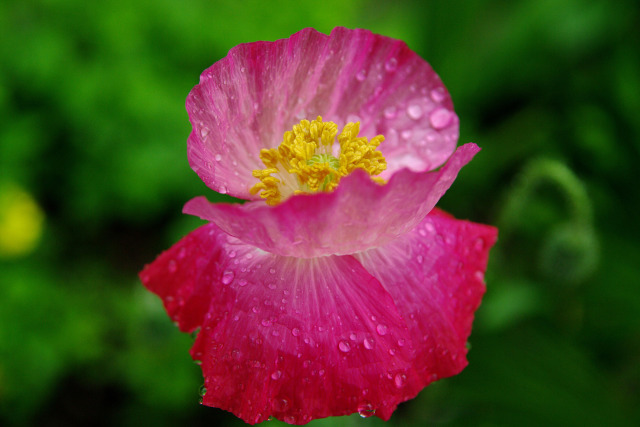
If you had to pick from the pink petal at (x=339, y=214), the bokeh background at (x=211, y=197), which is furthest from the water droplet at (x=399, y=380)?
the bokeh background at (x=211, y=197)

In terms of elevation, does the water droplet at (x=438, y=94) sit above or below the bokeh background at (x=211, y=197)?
above

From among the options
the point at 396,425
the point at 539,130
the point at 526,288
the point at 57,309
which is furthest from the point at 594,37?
the point at 57,309

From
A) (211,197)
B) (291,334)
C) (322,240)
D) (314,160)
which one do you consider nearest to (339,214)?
(322,240)

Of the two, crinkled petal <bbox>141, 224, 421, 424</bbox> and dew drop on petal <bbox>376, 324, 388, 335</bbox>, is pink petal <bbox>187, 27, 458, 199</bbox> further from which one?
dew drop on petal <bbox>376, 324, 388, 335</bbox>

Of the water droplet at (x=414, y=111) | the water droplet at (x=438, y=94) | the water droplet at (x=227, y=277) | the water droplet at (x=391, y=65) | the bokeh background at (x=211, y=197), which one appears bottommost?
the bokeh background at (x=211, y=197)

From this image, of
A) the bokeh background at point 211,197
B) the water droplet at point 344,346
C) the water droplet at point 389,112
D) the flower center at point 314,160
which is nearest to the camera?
the water droplet at point 344,346

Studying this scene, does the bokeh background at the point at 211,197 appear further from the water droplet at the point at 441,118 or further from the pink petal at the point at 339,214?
the pink petal at the point at 339,214

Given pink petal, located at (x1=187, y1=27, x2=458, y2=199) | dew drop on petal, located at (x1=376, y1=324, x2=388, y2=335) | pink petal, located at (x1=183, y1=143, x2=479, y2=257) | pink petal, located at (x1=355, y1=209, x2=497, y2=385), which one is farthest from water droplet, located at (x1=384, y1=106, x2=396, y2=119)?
dew drop on petal, located at (x1=376, y1=324, x2=388, y2=335)
